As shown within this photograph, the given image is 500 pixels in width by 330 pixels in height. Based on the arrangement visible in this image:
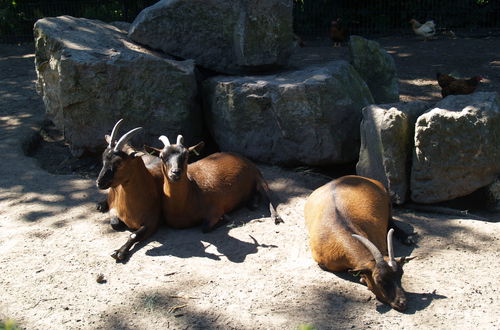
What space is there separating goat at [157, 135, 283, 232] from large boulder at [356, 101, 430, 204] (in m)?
1.09

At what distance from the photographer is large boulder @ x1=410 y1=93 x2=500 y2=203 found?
5250 mm

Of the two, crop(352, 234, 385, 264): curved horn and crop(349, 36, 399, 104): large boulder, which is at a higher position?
crop(349, 36, 399, 104): large boulder

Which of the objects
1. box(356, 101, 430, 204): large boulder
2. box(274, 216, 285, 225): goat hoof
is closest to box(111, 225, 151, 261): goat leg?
box(274, 216, 285, 225): goat hoof

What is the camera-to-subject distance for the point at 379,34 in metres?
13.0

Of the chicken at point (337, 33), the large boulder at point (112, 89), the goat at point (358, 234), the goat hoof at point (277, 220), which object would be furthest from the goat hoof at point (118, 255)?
the chicken at point (337, 33)

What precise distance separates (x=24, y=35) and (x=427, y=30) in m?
8.69

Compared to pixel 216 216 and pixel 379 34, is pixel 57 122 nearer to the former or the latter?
pixel 216 216

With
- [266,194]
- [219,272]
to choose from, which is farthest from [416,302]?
[266,194]

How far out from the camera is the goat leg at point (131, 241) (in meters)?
4.74

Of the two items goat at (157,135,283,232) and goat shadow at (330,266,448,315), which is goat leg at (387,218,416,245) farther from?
goat at (157,135,283,232)

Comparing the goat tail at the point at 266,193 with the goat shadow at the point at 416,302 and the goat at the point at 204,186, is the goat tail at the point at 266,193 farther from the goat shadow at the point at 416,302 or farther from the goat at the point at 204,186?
the goat shadow at the point at 416,302

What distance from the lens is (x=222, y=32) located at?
716 centimetres

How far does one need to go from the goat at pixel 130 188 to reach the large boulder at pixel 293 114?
1482 mm

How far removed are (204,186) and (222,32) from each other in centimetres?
245
